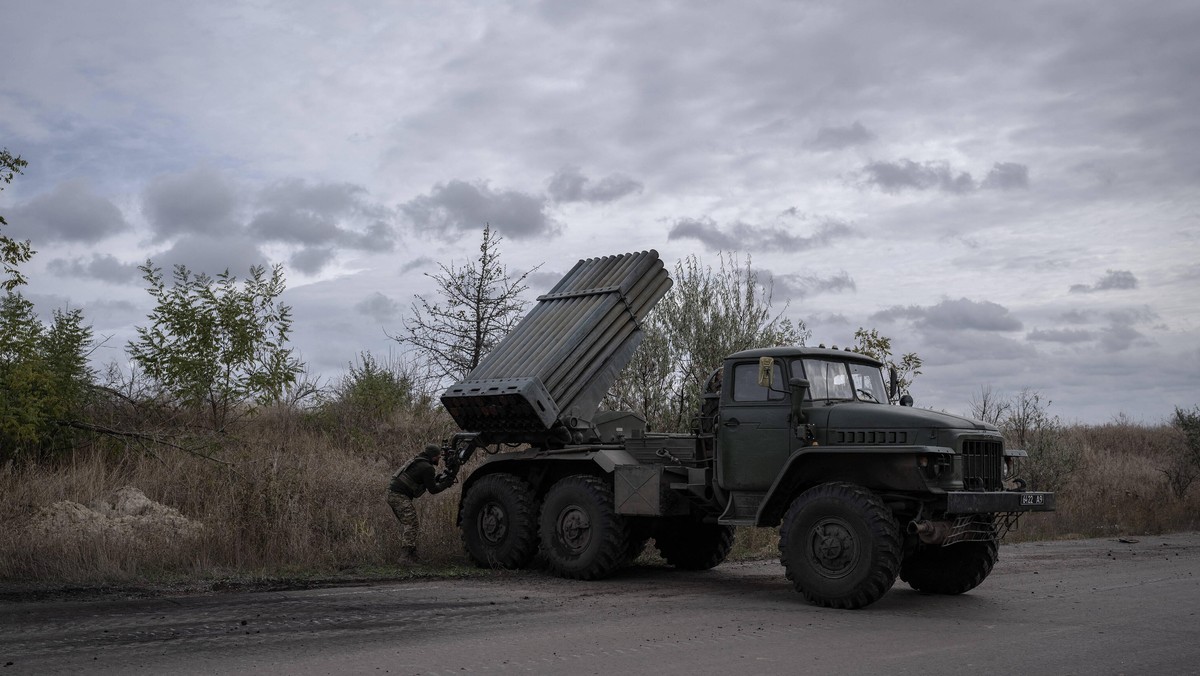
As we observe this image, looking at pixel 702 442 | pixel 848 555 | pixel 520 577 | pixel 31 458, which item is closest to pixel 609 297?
pixel 702 442

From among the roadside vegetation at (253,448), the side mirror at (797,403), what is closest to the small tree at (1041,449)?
the roadside vegetation at (253,448)

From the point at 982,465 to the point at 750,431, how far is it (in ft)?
8.12

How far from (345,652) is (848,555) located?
200 inches

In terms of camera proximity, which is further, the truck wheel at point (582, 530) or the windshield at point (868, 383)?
the truck wheel at point (582, 530)

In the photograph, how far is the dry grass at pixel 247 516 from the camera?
12.0 metres

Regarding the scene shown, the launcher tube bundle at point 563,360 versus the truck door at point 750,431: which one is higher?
the launcher tube bundle at point 563,360

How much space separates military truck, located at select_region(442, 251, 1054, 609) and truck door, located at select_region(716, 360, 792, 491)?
16 mm

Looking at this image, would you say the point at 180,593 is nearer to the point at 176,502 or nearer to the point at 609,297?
the point at 176,502

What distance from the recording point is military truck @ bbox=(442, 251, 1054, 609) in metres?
10.6

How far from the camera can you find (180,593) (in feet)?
35.8

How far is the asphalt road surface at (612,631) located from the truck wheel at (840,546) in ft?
0.99

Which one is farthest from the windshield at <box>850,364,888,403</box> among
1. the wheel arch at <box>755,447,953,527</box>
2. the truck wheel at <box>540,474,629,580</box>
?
the truck wheel at <box>540,474,629,580</box>

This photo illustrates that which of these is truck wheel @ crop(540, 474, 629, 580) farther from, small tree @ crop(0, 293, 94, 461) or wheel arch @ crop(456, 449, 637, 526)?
small tree @ crop(0, 293, 94, 461)

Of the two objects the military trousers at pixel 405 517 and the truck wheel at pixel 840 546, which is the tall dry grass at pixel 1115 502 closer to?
the truck wheel at pixel 840 546
